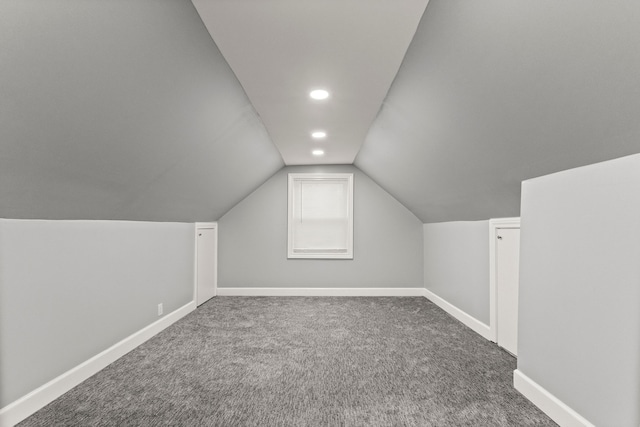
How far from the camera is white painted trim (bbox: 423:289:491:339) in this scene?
3.73 m

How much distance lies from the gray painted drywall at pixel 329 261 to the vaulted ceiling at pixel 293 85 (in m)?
2.67

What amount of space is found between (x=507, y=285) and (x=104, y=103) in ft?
11.4

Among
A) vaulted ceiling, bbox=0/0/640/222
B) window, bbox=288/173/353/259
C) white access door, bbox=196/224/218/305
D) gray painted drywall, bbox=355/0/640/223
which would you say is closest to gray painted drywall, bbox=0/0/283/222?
vaulted ceiling, bbox=0/0/640/222

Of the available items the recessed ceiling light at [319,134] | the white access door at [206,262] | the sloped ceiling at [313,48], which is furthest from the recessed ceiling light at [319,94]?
the white access door at [206,262]

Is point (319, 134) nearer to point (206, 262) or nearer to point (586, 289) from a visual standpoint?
point (206, 262)

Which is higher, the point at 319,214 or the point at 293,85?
the point at 293,85

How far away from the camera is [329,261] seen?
6.05 meters

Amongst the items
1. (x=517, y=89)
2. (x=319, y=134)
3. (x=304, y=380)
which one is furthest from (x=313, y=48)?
(x=304, y=380)

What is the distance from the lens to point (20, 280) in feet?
7.30

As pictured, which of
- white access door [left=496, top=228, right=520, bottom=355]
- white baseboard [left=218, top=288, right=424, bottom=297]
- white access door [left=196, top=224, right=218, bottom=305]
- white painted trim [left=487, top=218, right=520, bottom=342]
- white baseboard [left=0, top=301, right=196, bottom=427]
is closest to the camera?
white baseboard [left=0, top=301, right=196, bottom=427]

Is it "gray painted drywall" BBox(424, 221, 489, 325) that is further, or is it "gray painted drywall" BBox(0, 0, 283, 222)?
"gray painted drywall" BBox(424, 221, 489, 325)

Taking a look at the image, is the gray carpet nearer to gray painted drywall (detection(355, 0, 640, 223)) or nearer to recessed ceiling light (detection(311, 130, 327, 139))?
gray painted drywall (detection(355, 0, 640, 223))

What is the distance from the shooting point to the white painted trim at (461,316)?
373 cm

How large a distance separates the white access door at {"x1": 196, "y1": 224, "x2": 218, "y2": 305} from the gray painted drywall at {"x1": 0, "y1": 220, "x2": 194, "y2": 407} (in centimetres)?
130
